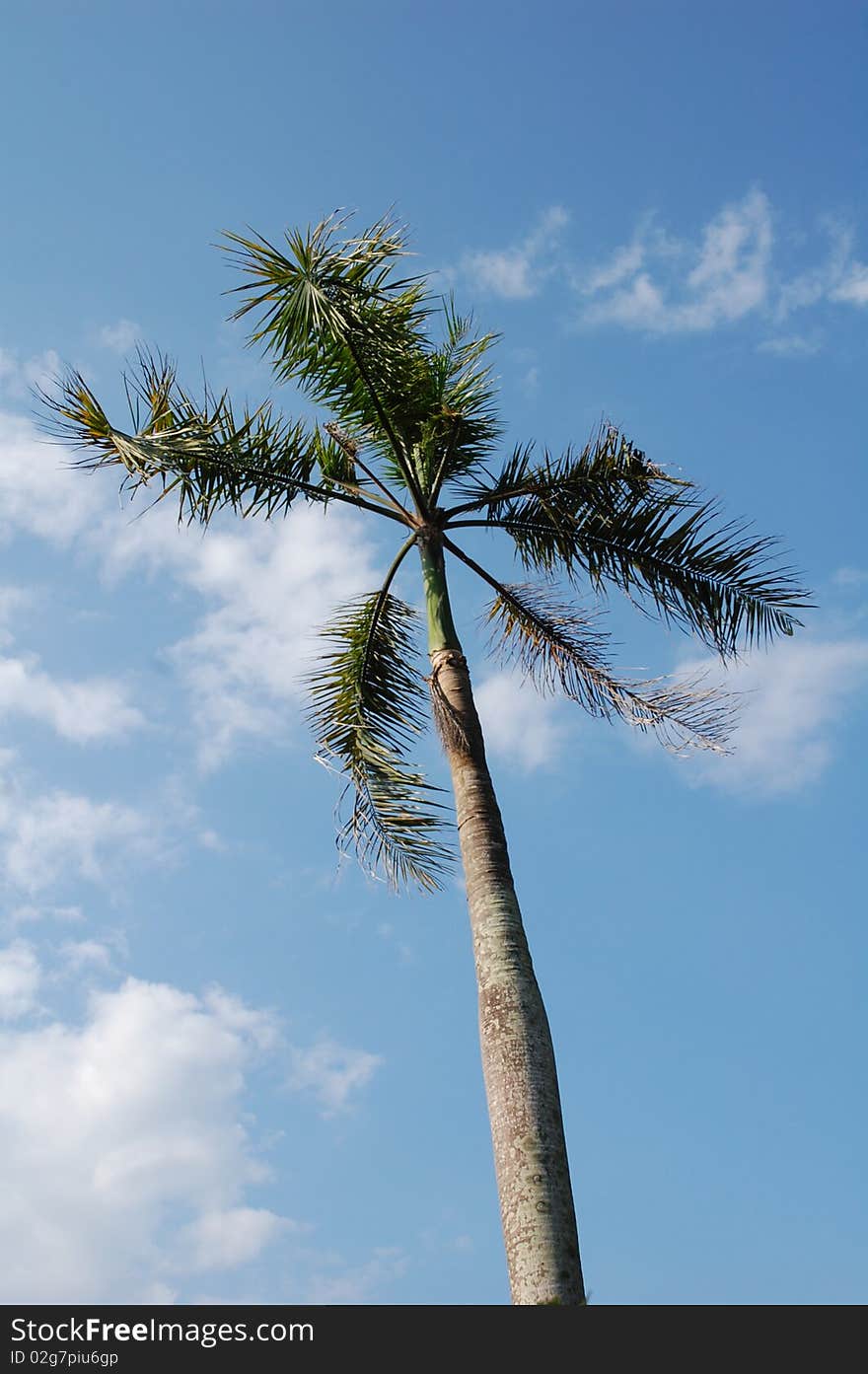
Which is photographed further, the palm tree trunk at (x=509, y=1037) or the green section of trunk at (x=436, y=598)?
the green section of trunk at (x=436, y=598)

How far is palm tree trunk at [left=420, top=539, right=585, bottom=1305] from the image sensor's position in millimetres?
6957

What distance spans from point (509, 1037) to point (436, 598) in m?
3.97

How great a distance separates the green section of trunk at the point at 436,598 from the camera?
9.98 meters

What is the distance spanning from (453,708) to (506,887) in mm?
1649

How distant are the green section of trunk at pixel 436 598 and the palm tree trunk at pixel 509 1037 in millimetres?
15

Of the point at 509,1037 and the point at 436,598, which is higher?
the point at 436,598

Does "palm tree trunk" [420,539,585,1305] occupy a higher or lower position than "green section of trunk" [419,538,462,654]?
lower

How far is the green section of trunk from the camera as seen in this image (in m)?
9.98

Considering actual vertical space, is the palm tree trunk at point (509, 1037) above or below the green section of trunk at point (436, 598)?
below

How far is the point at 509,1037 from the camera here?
782 cm

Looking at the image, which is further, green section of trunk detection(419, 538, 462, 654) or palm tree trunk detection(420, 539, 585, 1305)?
green section of trunk detection(419, 538, 462, 654)

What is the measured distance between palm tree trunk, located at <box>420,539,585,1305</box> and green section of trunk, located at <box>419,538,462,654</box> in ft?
0.05
